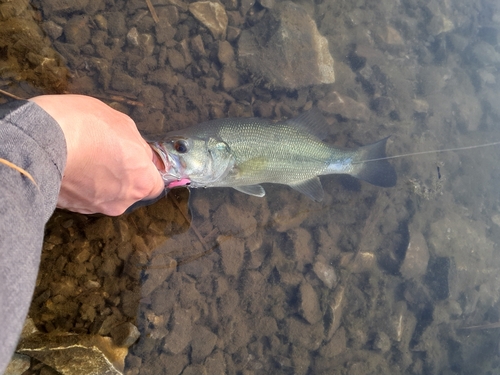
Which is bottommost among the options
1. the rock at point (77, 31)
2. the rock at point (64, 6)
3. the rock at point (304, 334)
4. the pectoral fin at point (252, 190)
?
the rock at point (304, 334)

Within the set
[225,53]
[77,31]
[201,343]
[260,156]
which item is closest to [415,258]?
[260,156]

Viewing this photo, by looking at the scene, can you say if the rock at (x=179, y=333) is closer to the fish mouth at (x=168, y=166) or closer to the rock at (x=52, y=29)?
the fish mouth at (x=168, y=166)

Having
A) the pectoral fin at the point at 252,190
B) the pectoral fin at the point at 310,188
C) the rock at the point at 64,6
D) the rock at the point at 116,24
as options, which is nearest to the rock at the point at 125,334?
the pectoral fin at the point at 252,190

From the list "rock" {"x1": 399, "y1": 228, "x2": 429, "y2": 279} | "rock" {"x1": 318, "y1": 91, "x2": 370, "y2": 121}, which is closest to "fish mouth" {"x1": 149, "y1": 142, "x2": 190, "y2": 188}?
"rock" {"x1": 318, "y1": 91, "x2": 370, "y2": 121}

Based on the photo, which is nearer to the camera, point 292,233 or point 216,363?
point 216,363

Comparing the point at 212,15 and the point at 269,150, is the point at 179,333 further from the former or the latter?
the point at 212,15
